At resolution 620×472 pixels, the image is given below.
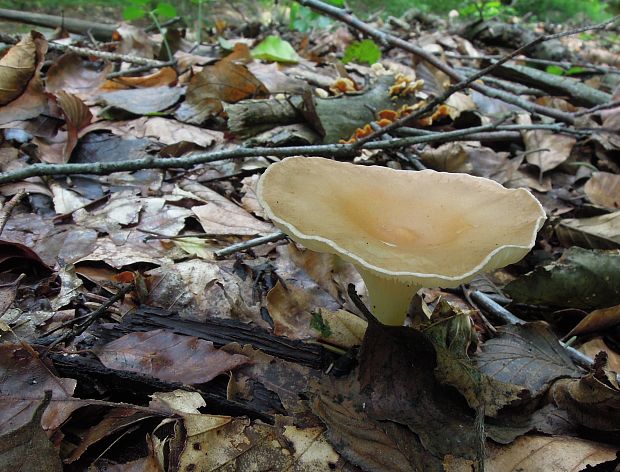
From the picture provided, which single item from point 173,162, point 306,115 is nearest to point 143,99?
point 306,115

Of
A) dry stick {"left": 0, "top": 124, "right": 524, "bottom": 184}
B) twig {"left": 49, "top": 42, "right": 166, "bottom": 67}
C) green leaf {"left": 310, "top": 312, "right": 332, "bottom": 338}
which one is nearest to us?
green leaf {"left": 310, "top": 312, "right": 332, "bottom": 338}

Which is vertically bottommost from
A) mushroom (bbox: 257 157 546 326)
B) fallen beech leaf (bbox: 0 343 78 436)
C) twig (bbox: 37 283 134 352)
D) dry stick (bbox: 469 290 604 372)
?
dry stick (bbox: 469 290 604 372)

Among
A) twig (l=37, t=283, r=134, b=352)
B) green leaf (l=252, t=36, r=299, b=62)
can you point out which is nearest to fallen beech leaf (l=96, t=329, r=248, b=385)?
twig (l=37, t=283, r=134, b=352)

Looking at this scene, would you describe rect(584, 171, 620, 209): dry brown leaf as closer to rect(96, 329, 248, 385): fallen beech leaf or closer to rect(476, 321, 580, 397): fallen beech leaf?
rect(476, 321, 580, 397): fallen beech leaf

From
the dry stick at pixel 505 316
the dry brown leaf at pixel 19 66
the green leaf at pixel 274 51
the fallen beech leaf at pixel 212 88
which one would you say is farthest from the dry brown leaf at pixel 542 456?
the green leaf at pixel 274 51

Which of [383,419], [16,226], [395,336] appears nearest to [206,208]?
[16,226]

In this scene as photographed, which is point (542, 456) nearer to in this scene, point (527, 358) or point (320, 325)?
point (527, 358)
